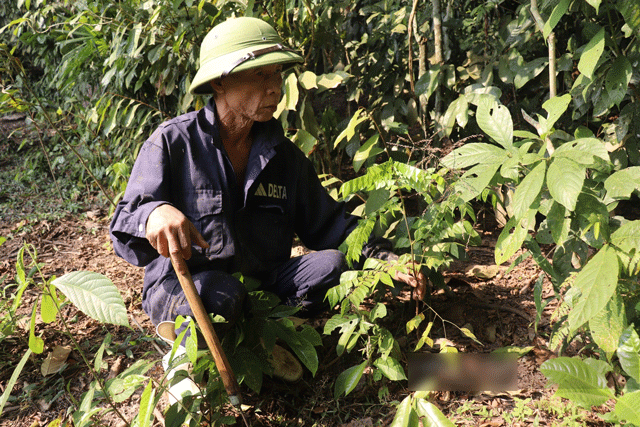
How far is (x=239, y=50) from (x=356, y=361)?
1250 mm

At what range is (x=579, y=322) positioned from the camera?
1.37 m

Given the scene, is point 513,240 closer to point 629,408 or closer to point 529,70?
point 629,408

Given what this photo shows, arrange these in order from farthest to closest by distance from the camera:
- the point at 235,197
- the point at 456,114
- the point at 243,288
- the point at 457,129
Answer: the point at 457,129 < the point at 456,114 < the point at 235,197 < the point at 243,288

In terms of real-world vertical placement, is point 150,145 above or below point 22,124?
above

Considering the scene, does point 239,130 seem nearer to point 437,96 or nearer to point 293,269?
point 293,269

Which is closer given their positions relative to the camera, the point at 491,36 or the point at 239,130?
the point at 239,130

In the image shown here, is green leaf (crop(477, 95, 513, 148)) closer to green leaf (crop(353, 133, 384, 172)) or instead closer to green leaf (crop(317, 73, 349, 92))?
green leaf (crop(353, 133, 384, 172))

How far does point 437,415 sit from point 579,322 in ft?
1.43

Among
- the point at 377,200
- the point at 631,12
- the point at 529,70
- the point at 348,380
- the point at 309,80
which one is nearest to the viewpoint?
the point at 631,12

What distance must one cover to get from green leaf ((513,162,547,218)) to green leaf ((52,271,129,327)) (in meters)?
1.01

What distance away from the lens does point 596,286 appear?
53.8 inches

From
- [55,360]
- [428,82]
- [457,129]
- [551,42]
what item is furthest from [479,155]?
[55,360]

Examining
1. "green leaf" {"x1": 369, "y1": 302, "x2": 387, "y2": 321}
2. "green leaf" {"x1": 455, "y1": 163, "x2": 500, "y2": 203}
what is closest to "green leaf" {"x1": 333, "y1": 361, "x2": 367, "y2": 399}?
"green leaf" {"x1": 369, "y1": 302, "x2": 387, "y2": 321}

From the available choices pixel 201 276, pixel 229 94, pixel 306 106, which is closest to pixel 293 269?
pixel 201 276
